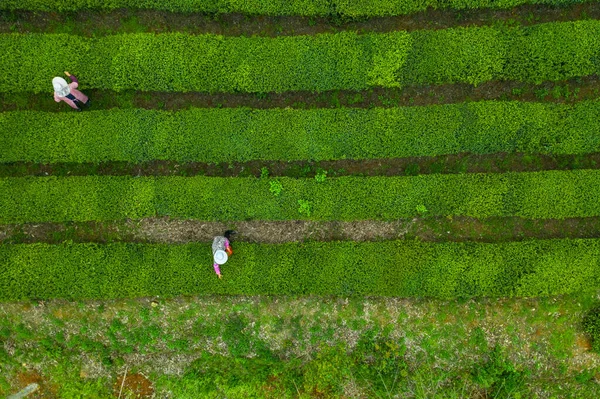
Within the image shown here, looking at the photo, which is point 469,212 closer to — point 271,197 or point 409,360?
point 409,360

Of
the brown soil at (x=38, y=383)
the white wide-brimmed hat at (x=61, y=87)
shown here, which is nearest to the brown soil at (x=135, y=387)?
the brown soil at (x=38, y=383)

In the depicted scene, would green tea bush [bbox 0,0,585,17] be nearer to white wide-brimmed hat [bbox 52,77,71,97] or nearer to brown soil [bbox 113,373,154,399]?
white wide-brimmed hat [bbox 52,77,71,97]

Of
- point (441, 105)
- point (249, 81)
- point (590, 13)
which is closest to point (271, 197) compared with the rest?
point (249, 81)

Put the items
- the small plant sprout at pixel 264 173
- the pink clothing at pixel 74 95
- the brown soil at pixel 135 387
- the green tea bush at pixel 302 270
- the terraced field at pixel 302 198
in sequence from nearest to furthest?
the pink clothing at pixel 74 95 → the green tea bush at pixel 302 270 → the terraced field at pixel 302 198 → the small plant sprout at pixel 264 173 → the brown soil at pixel 135 387

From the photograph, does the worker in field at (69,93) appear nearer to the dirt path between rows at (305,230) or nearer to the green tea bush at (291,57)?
the green tea bush at (291,57)

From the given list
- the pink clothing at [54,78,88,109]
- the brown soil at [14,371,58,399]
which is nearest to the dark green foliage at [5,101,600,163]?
the pink clothing at [54,78,88,109]

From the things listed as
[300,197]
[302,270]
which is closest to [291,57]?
[300,197]
